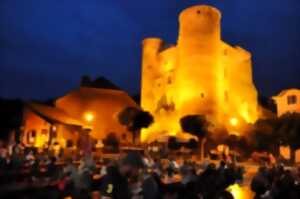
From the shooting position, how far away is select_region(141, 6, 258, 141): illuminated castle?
A: 51938 mm

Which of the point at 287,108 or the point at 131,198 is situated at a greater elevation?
the point at 287,108

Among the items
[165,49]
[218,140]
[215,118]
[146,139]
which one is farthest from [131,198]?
[165,49]

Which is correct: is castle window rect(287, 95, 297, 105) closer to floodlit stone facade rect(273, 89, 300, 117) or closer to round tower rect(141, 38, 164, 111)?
floodlit stone facade rect(273, 89, 300, 117)

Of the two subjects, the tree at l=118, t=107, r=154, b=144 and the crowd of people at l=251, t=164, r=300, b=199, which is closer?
the crowd of people at l=251, t=164, r=300, b=199

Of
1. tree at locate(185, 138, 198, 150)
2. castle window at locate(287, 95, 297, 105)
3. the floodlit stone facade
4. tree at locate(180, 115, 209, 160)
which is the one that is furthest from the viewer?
castle window at locate(287, 95, 297, 105)

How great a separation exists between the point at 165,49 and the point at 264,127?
30170mm

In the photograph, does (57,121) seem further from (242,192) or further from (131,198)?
(131,198)

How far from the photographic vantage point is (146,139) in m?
55.1

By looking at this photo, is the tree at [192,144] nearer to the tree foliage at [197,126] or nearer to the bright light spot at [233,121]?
the tree foliage at [197,126]

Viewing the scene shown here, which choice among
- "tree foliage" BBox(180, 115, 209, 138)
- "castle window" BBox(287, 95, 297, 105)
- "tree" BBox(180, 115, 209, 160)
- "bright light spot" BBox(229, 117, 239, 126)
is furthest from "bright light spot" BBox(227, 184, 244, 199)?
"bright light spot" BBox(229, 117, 239, 126)

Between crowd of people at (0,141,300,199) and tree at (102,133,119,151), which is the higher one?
tree at (102,133,119,151)

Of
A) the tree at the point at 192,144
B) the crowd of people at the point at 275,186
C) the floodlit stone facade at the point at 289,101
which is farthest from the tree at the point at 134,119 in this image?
the crowd of people at the point at 275,186

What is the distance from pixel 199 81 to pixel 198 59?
10.8 ft

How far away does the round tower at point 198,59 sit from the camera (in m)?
51.7
